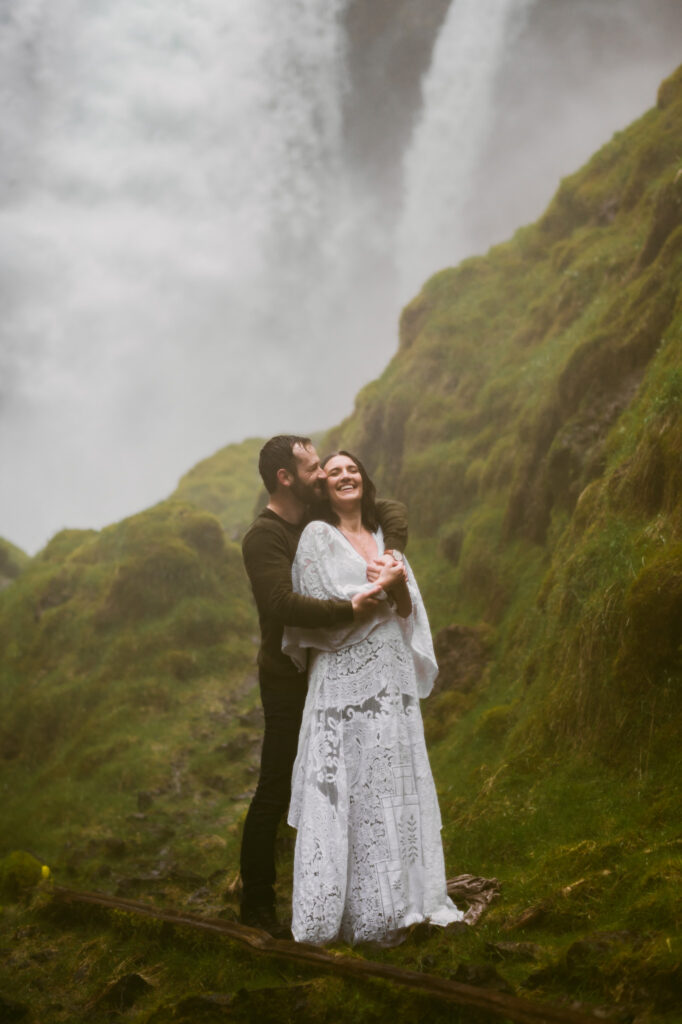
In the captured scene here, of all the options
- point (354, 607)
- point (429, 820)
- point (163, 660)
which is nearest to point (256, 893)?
point (429, 820)

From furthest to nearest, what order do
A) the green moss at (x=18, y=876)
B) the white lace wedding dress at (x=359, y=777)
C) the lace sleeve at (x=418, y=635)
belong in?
A: the green moss at (x=18, y=876) < the lace sleeve at (x=418, y=635) < the white lace wedding dress at (x=359, y=777)

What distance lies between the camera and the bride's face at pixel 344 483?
5855 millimetres

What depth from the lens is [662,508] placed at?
771 centimetres

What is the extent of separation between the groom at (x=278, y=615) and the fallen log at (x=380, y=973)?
55cm

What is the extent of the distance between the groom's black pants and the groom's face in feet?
5.03

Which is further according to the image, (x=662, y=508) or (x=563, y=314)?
(x=563, y=314)

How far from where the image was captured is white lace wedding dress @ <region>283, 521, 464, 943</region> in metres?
4.99

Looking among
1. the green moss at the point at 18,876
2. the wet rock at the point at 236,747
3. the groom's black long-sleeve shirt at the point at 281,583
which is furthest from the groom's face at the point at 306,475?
the wet rock at the point at 236,747

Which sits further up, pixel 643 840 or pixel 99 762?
pixel 99 762

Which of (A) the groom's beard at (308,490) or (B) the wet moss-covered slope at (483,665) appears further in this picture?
(A) the groom's beard at (308,490)

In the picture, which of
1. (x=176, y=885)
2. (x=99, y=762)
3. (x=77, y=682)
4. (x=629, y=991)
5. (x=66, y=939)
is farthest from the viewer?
(x=77, y=682)

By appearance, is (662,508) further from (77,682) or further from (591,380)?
(77,682)

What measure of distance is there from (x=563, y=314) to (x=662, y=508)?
11850 mm

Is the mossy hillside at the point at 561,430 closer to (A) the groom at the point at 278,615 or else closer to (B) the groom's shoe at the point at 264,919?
(A) the groom at the point at 278,615
